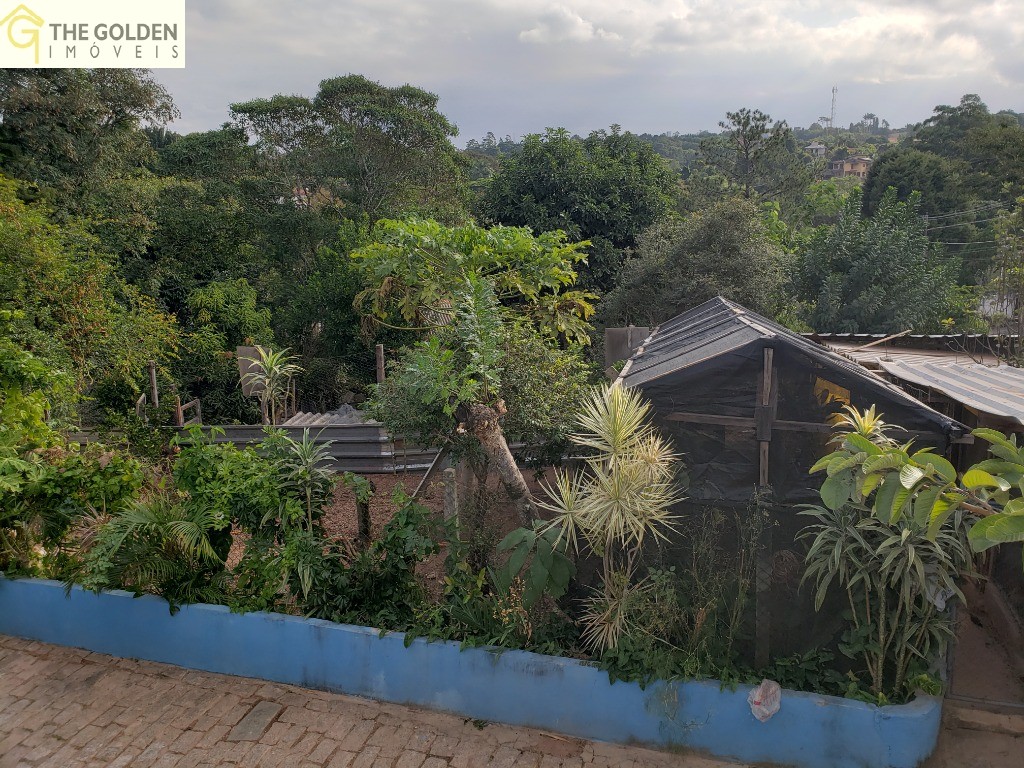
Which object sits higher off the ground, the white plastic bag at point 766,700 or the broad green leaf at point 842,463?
the broad green leaf at point 842,463

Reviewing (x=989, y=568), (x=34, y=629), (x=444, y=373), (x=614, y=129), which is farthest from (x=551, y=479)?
(x=614, y=129)

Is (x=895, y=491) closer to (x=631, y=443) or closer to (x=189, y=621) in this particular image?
(x=631, y=443)

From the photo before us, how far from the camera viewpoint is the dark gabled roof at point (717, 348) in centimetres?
412

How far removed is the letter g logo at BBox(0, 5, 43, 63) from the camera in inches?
Result: 343

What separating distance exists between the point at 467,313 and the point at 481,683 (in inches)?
105

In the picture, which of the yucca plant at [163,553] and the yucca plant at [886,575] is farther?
the yucca plant at [163,553]

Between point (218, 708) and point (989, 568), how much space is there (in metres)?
6.18

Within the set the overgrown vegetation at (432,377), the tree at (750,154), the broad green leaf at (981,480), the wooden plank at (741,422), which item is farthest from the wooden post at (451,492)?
the tree at (750,154)

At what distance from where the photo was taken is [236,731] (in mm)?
4102

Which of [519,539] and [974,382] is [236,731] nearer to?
[519,539]

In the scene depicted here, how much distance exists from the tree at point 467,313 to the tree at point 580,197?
8.86 metres

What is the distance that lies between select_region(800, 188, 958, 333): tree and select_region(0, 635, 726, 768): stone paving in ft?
40.9

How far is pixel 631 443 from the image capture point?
4.05 m

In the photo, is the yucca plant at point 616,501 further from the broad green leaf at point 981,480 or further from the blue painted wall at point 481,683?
the broad green leaf at point 981,480
